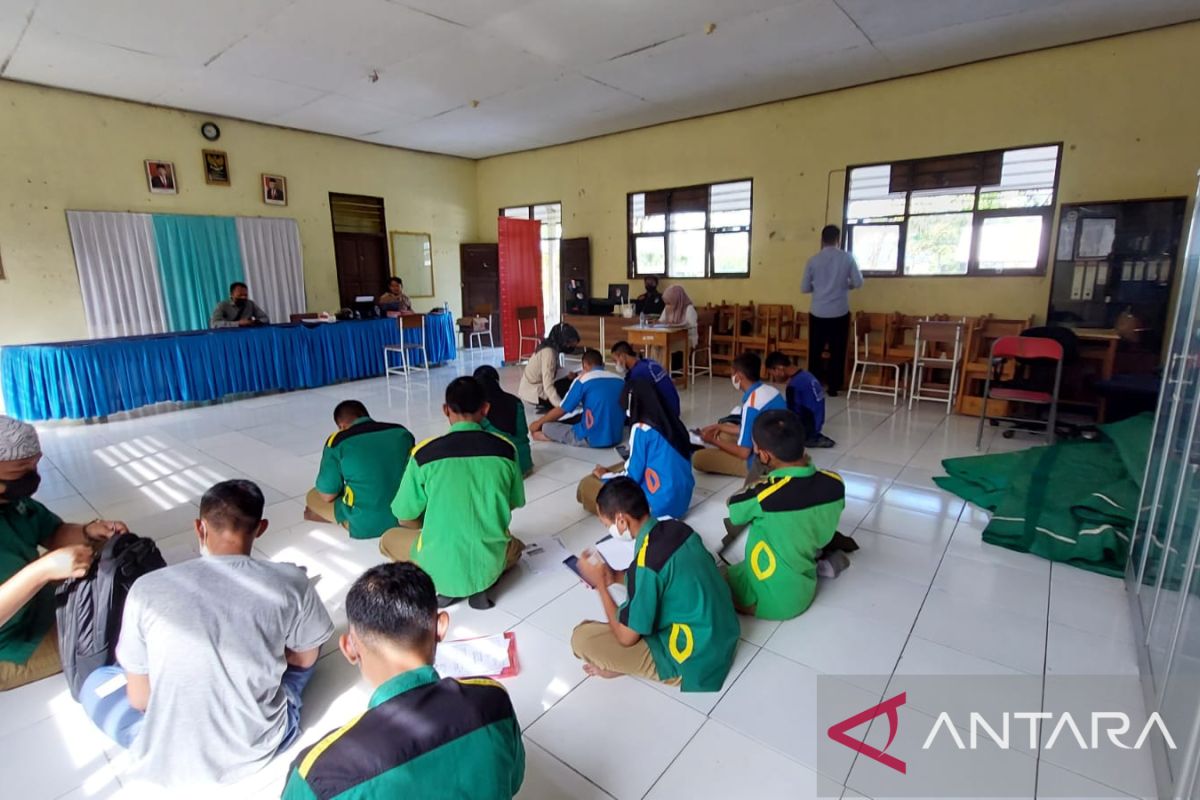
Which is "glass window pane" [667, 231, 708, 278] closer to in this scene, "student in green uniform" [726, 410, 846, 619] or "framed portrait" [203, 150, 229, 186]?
"framed portrait" [203, 150, 229, 186]

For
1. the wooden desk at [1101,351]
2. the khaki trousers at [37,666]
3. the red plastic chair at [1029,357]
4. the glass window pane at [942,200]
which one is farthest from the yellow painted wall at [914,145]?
the khaki trousers at [37,666]

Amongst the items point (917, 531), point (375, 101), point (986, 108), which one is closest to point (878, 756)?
point (917, 531)

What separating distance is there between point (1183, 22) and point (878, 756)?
22.1 feet

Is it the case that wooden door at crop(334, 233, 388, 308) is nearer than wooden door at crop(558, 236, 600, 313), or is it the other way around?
wooden door at crop(334, 233, 388, 308)

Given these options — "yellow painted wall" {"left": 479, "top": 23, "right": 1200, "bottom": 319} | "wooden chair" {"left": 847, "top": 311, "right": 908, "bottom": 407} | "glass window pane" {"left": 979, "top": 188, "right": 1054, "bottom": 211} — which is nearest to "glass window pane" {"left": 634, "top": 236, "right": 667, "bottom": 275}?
"yellow painted wall" {"left": 479, "top": 23, "right": 1200, "bottom": 319}

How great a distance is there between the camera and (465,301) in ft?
35.4

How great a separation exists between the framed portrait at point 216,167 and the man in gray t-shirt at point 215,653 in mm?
7590

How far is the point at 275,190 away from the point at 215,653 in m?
8.26

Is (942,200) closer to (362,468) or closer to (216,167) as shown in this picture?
(362,468)

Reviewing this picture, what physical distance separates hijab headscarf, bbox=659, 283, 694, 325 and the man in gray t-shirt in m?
5.96

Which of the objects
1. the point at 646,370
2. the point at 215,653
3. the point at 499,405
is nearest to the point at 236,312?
the point at 499,405

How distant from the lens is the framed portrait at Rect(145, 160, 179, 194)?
6.96 meters

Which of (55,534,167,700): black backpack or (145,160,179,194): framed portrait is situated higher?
(145,160,179,194): framed portrait

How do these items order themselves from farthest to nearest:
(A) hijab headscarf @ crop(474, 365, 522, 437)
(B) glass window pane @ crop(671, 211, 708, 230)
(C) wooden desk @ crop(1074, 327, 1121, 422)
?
(B) glass window pane @ crop(671, 211, 708, 230)
(C) wooden desk @ crop(1074, 327, 1121, 422)
(A) hijab headscarf @ crop(474, 365, 522, 437)
